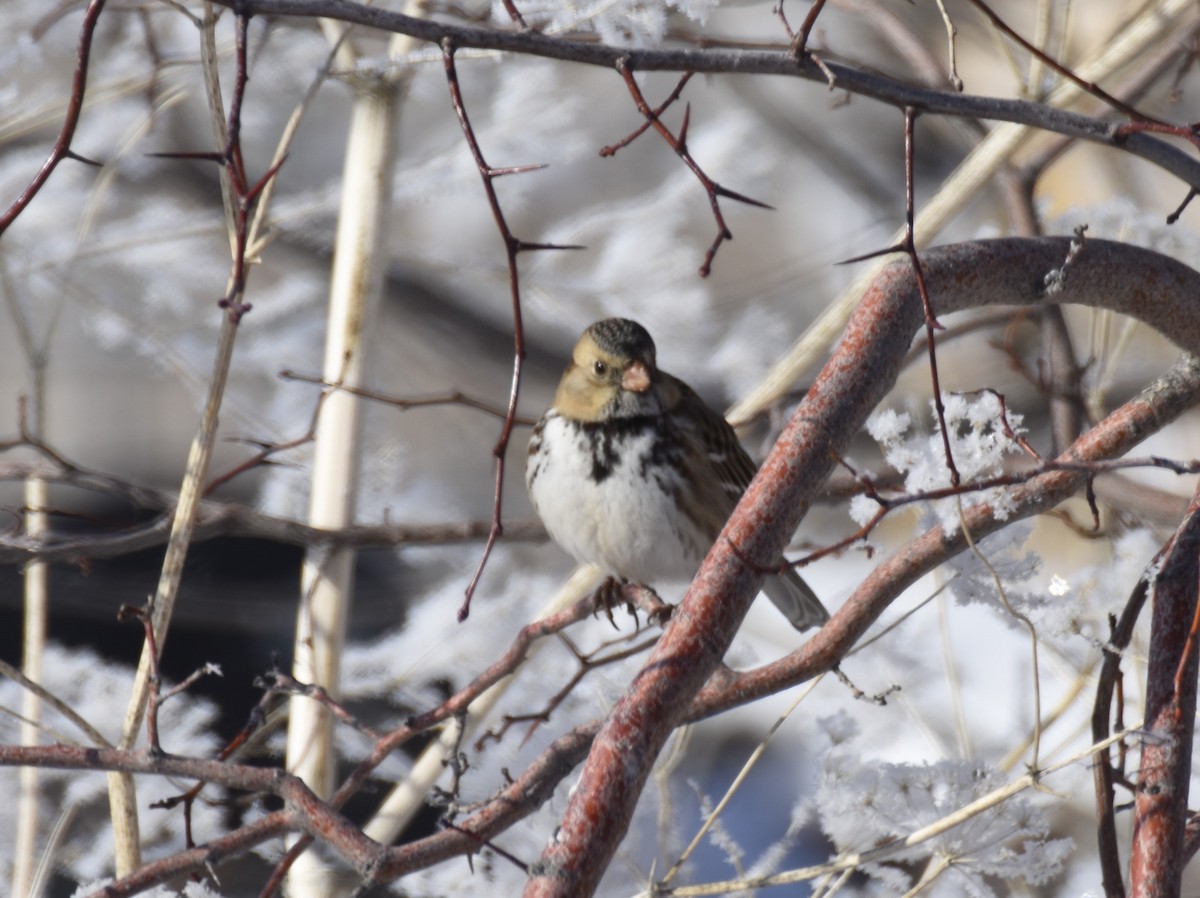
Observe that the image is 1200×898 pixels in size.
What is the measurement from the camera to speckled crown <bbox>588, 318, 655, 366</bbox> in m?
2.59

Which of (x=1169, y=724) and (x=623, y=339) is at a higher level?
(x=623, y=339)

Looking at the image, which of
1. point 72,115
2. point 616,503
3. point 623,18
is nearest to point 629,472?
point 616,503

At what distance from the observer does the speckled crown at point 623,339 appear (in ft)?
8.48

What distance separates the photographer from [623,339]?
260 centimetres

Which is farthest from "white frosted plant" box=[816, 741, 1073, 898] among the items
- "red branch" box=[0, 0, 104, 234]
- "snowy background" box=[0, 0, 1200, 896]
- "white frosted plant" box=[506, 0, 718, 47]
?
"red branch" box=[0, 0, 104, 234]

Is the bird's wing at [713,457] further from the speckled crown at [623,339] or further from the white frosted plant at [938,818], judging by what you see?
the white frosted plant at [938,818]

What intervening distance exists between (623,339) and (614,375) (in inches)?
2.7

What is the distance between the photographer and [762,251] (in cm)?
507

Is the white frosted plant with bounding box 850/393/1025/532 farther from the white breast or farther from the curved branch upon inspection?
the white breast

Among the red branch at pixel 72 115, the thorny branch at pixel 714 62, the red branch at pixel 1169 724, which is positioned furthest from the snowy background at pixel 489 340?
the red branch at pixel 72 115

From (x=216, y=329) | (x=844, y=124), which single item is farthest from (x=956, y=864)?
(x=844, y=124)

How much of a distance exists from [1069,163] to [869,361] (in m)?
3.51

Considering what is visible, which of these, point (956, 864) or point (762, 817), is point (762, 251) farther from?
point (956, 864)

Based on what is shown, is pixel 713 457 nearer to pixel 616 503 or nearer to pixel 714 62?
pixel 616 503
